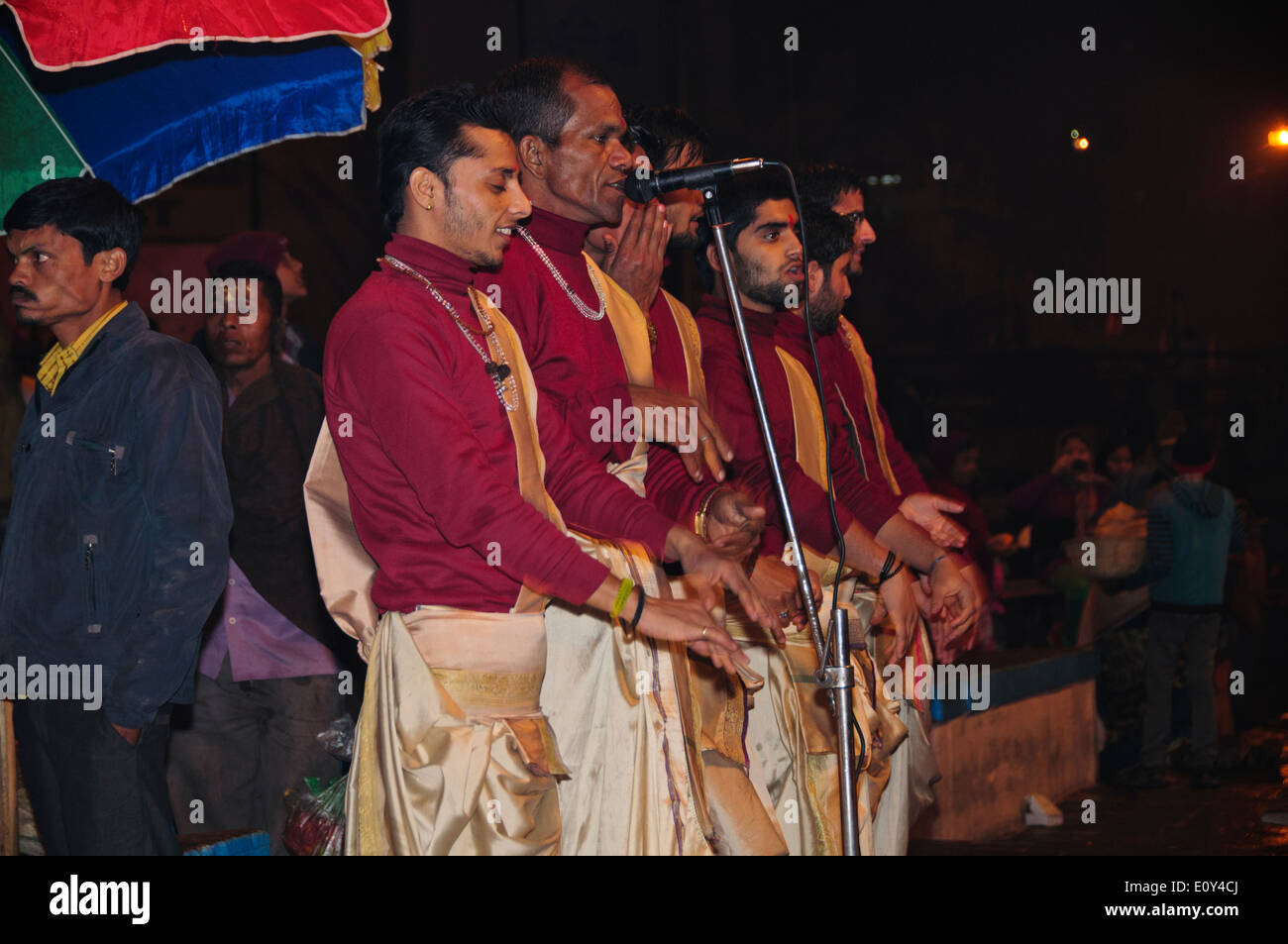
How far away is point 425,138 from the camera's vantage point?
267cm

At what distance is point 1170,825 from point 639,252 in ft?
13.9

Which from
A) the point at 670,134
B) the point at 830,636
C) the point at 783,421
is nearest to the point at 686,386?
the point at 783,421

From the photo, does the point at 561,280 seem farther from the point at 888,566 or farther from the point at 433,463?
the point at 888,566

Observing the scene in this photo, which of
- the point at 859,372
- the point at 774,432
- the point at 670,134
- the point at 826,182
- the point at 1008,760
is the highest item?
the point at 826,182

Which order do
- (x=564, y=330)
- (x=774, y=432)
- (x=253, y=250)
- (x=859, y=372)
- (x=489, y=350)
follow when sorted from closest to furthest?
A: (x=489, y=350) < (x=564, y=330) < (x=774, y=432) < (x=859, y=372) < (x=253, y=250)

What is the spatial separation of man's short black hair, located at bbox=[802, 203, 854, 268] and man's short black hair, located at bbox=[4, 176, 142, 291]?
2.02 meters

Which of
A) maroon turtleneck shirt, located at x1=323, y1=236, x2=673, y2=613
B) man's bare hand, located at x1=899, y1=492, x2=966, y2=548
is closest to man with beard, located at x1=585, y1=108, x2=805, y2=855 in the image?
man's bare hand, located at x1=899, y1=492, x2=966, y2=548

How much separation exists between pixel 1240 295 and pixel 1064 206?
226cm

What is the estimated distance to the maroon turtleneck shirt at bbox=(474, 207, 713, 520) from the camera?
2.94 meters

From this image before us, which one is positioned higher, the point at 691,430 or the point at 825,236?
the point at 825,236

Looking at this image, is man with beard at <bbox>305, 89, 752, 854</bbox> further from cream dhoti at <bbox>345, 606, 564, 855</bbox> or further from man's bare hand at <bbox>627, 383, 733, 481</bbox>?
man's bare hand at <bbox>627, 383, 733, 481</bbox>

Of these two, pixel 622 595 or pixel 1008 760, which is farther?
pixel 1008 760

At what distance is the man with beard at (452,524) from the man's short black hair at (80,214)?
2.57 ft

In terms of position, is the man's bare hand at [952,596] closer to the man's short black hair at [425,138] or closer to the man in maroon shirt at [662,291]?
the man in maroon shirt at [662,291]
